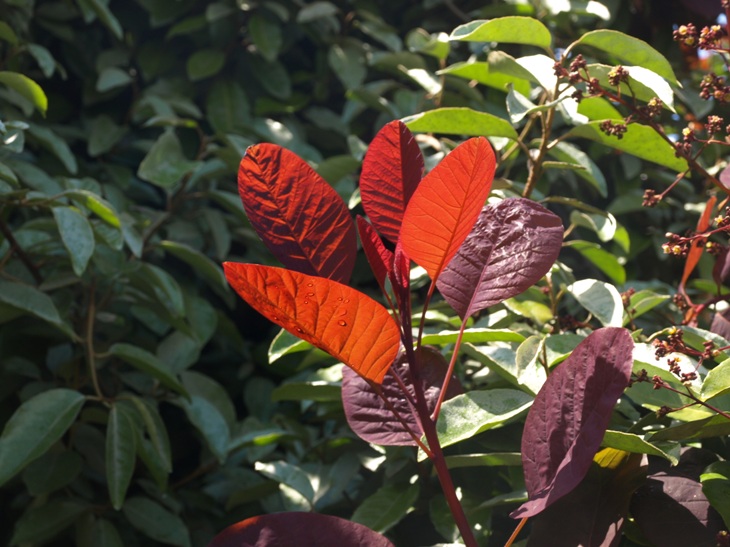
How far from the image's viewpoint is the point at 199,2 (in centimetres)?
179

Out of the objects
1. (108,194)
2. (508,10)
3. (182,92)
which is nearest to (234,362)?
(108,194)

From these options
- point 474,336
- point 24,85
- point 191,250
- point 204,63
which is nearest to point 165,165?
point 191,250

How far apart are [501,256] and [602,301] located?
0.23 meters

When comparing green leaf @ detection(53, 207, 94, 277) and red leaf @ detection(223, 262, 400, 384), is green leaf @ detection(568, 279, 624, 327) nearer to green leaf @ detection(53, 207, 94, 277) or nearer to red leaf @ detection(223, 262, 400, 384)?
red leaf @ detection(223, 262, 400, 384)

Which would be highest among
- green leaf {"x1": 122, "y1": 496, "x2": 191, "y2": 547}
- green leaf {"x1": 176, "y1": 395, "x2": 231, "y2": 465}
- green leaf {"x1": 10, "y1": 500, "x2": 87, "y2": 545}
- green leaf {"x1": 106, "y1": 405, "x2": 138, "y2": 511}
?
green leaf {"x1": 106, "y1": 405, "x2": 138, "y2": 511}

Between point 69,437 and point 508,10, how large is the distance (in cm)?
112

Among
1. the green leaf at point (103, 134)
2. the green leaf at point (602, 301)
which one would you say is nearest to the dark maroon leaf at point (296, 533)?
the green leaf at point (602, 301)

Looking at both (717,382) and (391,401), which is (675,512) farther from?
(391,401)

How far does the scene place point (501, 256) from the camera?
610mm

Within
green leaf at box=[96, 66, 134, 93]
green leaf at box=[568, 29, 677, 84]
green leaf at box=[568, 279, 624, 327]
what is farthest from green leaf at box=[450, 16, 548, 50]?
green leaf at box=[96, 66, 134, 93]

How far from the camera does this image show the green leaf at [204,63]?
1694 mm

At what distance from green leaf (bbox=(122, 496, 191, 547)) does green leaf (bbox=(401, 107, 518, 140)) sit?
636 mm

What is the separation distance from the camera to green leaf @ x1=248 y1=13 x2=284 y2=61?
5.48 feet

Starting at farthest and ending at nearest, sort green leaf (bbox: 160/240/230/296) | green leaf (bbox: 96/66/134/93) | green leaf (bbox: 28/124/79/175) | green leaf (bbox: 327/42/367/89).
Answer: green leaf (bbox: 327/42/367/89)
green leaf (bbox: 96/66/134/93)
green leaf (bbox: 28/124/79/175)
green leaf (bbox: 160/240/230/296)
